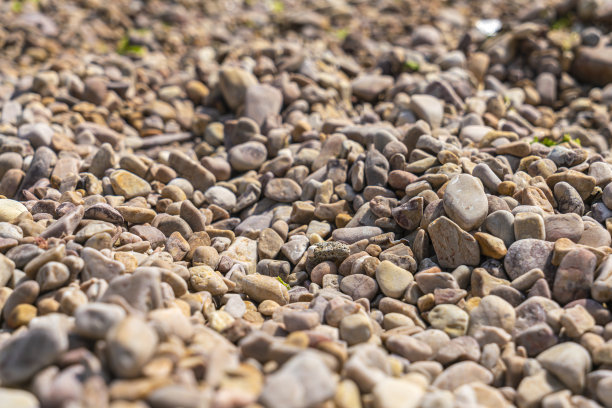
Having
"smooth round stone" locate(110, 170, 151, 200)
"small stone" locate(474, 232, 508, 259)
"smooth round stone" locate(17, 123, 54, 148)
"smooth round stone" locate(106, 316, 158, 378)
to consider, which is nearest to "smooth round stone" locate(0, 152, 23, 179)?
"smooth round stone" locate(17, 123, 54, 148)

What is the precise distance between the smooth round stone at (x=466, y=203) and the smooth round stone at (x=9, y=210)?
2.93 metres

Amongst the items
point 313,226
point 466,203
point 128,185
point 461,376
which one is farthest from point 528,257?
point 128,185

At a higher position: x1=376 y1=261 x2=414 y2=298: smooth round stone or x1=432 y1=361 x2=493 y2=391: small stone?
x1=432 y1=361 x2=493 y2=391: small stone

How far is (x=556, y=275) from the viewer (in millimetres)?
3129

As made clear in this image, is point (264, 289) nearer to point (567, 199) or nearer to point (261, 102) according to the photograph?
point (567, 199)

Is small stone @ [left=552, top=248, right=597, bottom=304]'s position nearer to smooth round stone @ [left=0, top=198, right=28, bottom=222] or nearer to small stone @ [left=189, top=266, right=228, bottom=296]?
small stone @ [left=189, top=266, right=228, bottom=296]

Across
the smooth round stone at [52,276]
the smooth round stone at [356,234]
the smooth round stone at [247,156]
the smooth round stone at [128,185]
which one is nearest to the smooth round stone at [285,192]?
the smooth round stone at [247,156]

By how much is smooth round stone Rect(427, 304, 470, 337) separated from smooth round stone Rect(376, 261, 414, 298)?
314mm

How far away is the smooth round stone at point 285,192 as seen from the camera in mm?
4512

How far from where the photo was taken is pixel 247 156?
4.93 metres

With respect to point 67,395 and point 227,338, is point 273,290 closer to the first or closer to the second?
point 227,338

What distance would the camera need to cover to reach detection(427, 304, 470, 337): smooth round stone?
3.02m

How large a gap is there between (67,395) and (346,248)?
2.11 meters

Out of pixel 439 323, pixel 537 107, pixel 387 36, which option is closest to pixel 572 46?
pixel 537 107
